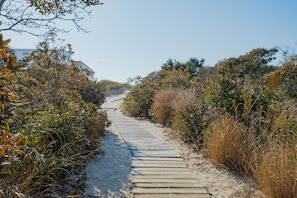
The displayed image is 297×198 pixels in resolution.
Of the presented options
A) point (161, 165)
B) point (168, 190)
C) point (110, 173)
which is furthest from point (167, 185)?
point (110, 173)

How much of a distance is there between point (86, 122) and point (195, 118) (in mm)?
2423

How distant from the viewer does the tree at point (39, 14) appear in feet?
8.39

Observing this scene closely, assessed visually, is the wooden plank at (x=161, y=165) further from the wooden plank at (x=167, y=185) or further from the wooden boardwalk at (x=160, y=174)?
the wooden plank at (x=167, y=185)

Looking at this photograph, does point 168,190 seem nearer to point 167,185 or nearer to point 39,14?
point 167,185

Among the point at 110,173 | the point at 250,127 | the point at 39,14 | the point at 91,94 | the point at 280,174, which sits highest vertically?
the point at 39,14

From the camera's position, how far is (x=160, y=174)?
11.6ft

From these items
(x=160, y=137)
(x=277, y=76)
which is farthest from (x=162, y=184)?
(x=277, y=76)

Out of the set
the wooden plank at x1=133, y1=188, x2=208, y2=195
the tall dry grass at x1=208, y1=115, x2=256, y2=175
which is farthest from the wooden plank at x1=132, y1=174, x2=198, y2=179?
the tall dry grass at x1=208, y1=115, x2=256, y2=175

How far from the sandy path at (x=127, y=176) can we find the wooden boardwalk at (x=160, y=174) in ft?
0.41

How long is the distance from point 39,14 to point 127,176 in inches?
95.9

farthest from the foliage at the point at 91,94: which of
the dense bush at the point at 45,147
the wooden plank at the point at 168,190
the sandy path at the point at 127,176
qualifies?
the wooden plank at the point at 168,190

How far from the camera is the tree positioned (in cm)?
256

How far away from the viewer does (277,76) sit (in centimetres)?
609

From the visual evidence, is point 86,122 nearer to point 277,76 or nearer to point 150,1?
point 150,1
